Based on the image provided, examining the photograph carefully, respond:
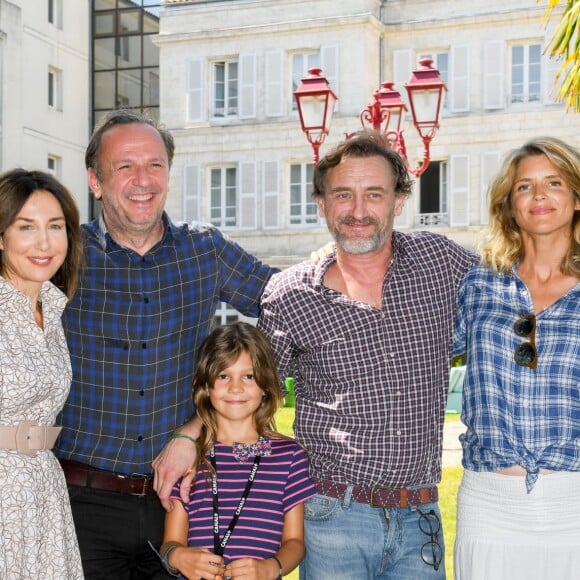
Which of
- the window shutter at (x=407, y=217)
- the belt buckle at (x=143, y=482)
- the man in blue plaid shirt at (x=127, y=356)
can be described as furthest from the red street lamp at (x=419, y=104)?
the window shutter at (x=407, y=217)

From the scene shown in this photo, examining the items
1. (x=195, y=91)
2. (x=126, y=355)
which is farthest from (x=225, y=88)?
(x=126, y=355)

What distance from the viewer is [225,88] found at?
25.9 metres

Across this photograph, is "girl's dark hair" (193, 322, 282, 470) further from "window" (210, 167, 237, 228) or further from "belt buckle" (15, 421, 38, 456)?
"window" (210, 167, 237, 228)

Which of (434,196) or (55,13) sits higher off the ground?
(55,13)

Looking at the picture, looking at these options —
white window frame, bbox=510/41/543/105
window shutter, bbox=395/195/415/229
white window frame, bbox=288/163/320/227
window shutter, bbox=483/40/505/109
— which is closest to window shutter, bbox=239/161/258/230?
white window frame, bbox=288/163/320/227

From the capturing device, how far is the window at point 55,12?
2777 cm

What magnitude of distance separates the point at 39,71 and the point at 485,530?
25.6 metres

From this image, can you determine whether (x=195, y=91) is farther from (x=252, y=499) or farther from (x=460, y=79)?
(x=252, y=499)

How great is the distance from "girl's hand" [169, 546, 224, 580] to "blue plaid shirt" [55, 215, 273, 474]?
19.4 inches

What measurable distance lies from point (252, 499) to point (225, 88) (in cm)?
2332

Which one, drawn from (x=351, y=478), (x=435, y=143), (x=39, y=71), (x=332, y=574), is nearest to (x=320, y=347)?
(x=351, y=478)

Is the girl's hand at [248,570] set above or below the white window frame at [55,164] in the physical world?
below

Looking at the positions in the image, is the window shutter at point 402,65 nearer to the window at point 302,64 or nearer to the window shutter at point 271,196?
the window at point 302,64

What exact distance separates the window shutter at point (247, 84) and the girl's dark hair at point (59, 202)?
2218 centimetres
